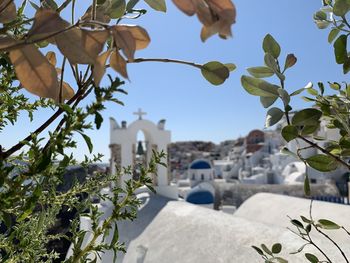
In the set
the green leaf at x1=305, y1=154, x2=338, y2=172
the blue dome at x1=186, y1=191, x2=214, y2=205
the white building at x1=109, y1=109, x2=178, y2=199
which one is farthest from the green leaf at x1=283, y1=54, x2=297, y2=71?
the blue dome at x1=186, y1=191, x2=214, y2=205

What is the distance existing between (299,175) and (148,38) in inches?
903

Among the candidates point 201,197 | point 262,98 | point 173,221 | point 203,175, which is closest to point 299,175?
point 203,175

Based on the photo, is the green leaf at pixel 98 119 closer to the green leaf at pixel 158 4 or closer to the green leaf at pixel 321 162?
the green leaf at pixel 158 4

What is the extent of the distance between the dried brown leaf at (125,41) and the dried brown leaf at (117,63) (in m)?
0.03

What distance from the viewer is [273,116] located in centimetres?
80

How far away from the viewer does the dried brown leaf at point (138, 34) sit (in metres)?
0.40

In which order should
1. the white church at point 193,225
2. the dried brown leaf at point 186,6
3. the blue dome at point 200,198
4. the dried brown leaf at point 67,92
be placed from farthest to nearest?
the blue dome at point 200,198 → the white church at point 193,225 → the dried brown leaf at point 67,92 → the dried brown leaf at point 186,6

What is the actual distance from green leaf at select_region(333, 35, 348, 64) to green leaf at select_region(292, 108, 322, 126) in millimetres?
199

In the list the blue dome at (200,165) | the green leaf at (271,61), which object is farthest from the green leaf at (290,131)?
the blue dome at (200,165)

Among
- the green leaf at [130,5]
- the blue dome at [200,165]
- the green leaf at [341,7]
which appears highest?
the green leaf at [341,7]

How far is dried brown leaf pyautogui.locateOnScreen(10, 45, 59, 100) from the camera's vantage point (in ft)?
1.27

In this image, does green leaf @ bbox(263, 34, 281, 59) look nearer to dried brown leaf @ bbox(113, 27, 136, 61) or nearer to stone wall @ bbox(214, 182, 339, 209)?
dried brown leaf @ bbox(113, 27, 136, 61)

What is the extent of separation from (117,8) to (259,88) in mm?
412

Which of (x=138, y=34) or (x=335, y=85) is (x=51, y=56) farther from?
(x=335, y=85)
